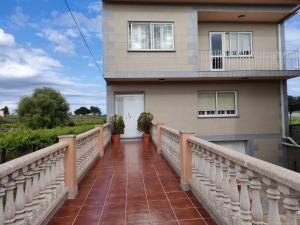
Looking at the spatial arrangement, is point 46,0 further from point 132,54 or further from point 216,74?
point 216,74

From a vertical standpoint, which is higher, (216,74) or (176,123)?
(216,74)

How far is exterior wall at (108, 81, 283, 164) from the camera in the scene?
13.1 metres

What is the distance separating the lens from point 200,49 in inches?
549

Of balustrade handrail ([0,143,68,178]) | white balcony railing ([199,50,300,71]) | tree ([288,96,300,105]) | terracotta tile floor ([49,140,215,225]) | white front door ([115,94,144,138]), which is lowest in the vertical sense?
terracotta tile floor ([49,140,215,225])

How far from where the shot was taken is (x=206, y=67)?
13.5m

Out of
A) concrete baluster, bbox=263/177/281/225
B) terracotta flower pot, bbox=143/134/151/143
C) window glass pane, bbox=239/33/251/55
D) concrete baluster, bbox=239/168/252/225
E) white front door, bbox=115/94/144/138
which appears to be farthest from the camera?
window glass pane, bbox=239/33/251/55

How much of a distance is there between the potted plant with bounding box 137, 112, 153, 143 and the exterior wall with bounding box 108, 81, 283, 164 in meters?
0.77

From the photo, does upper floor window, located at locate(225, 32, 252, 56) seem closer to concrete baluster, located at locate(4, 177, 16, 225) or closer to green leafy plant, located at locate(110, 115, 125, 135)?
green leafy plant, located at locate(110, 115, 125, 135)

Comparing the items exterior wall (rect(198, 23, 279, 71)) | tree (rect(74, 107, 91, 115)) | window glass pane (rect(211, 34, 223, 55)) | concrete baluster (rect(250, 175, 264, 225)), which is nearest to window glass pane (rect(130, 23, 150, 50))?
exterior wall (rect(198, 23, 279, 71))

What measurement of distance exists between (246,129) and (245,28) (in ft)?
18.2

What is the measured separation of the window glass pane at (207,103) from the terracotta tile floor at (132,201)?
7.51 m

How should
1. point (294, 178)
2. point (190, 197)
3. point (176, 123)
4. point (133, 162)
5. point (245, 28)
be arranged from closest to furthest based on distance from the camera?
point (294, 178) < point (190, 197) < point (133, 162) < point (176, 123) < point (245, 28)

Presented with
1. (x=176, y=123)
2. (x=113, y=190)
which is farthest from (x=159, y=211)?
(x=176, y=123)

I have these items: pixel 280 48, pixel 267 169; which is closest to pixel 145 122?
pixel 280 48
